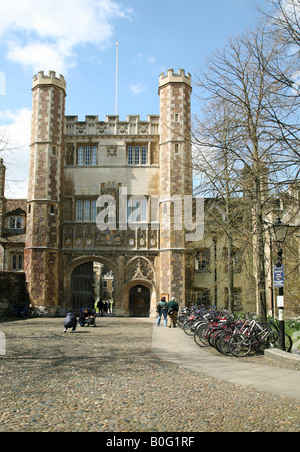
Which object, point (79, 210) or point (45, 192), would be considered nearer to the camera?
point (45, 192)

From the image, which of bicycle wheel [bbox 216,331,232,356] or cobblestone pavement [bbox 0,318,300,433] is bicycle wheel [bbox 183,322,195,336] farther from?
cobblestone pavement [bbox 0,318,300,433]

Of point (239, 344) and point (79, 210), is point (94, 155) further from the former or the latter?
point (239, 344)

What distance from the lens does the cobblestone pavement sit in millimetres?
5074

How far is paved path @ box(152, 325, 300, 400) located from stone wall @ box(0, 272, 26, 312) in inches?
574

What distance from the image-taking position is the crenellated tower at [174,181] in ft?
83.0

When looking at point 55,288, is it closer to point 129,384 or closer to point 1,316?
point 1,316

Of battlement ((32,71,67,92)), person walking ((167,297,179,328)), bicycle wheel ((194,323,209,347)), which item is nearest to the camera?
bicycle wheel ((194,323,209,347))

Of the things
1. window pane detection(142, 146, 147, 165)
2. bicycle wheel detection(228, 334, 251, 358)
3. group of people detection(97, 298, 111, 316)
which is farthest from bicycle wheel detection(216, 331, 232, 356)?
group of people detection(97, 298, 111, 316)

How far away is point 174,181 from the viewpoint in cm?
2606

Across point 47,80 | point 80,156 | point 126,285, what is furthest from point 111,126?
point 126,285

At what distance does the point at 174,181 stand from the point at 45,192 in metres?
7.90

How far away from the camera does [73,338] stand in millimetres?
14320

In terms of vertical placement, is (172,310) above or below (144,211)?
below
